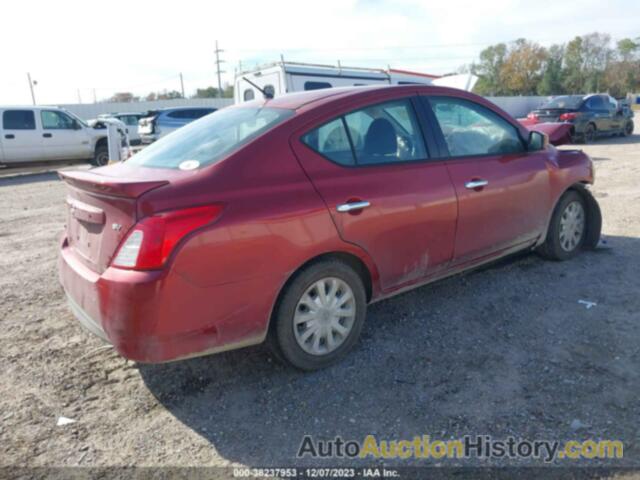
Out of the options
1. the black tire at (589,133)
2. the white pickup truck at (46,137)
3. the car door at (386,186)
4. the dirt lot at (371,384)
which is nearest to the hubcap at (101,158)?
the white pickup truck at (46,137)

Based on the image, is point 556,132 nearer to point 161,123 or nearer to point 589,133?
point 589,133

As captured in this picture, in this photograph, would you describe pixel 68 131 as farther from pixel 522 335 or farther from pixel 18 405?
pixel 522 335

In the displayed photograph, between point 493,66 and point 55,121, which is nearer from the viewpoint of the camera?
point 55,121

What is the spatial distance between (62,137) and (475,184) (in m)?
14.4

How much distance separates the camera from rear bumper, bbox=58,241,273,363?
2.46 metres

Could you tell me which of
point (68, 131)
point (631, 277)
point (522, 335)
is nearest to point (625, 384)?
point (522, 335)

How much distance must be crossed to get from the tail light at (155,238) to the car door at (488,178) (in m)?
2.06

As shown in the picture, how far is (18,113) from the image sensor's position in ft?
47.1

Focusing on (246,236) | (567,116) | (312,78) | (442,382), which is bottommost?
(442,382)

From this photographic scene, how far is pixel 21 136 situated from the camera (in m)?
14.3

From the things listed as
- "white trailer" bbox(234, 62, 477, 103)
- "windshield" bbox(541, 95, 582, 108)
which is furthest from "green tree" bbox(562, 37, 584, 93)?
"white trailer" bbox(234, 62, 477, 103)

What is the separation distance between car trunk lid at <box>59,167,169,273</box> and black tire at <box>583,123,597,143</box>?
17.8m

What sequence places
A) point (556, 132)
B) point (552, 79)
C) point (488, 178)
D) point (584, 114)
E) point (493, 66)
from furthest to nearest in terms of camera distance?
point (493, 66)
point (552, 79)
point (584, 114)
point (556, 132)
point (488, 178)

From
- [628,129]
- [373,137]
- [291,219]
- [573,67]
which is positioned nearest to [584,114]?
[628,129]
